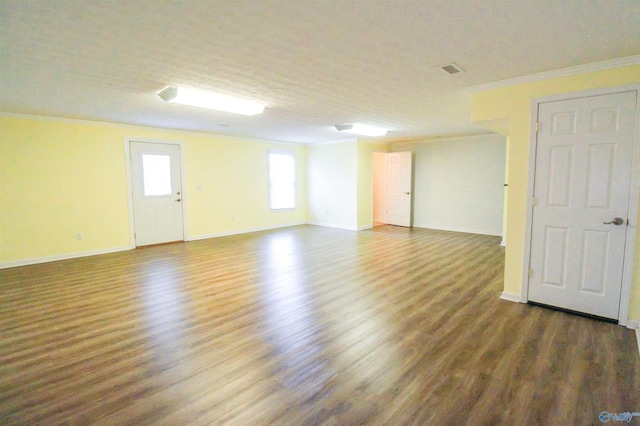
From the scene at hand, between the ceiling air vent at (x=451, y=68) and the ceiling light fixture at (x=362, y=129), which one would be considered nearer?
the ceiling air vent at (x=451, y=68)

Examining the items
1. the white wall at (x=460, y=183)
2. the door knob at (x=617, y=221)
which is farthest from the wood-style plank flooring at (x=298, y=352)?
the white wall at (x=460, y=183)

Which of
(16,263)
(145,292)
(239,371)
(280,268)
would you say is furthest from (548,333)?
(16,263)

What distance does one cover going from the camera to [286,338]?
2.67 metres

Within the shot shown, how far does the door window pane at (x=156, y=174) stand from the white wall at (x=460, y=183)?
6.32 m

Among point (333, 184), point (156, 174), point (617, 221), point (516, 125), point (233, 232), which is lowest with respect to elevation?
point (233, 232)

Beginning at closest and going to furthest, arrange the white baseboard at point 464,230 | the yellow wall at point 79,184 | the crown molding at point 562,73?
the crown molding at point 562,73 → the yellow wall at point 79,184 → the white baseboard at point 464,230

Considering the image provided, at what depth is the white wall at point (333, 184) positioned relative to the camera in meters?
8.18

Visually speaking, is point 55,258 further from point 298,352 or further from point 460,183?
point 460,183

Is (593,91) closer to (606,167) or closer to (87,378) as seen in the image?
(606,167)

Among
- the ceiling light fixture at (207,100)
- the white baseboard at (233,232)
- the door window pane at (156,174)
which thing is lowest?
the white baseboard at (233,232)

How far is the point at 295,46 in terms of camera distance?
2459 millimetres

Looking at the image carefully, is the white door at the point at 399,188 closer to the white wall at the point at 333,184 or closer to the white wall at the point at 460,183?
the white wall at the point at 460,183

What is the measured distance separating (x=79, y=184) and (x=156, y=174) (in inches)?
51.8

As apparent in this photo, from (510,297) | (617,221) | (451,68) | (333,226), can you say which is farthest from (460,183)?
(451,68)
